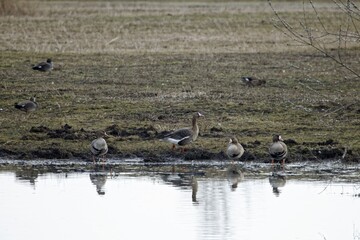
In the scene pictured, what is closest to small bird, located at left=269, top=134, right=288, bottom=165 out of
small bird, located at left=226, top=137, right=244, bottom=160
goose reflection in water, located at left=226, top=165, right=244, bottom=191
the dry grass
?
small bird, located at left=226, top=137, right=244, bottom=160

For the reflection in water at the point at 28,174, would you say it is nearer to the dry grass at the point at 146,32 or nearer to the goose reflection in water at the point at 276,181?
the goose reflection in water at the point at 276,181

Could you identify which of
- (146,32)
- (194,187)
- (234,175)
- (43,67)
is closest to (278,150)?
(234,175)

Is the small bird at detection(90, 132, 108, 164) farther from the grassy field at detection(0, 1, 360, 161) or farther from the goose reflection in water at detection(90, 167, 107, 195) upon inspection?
the grassy field at detection(0, 1, 360, 161)

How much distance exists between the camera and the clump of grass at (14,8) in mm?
41312

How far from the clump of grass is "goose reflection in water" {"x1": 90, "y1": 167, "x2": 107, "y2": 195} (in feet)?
91.8

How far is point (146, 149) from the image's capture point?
15875mm

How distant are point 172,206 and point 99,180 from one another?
2088mm

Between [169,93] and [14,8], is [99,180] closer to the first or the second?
[169,93]

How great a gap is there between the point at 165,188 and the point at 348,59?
13875mm

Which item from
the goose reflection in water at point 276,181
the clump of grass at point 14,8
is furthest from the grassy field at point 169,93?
the clump of grass at point 14,8

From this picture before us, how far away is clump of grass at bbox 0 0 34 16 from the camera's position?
41312mm

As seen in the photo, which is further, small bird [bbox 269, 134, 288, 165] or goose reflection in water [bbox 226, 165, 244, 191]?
small bird [bbox 269, 134, 288, 165]

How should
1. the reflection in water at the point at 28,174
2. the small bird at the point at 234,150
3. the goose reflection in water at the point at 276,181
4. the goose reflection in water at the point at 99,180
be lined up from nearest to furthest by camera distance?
the goose reflection in water at the point at 276,181, the goose reflection in water at the point at 99,180, the reflection in water at the point at 28,174, the small bird at the point at 234,150

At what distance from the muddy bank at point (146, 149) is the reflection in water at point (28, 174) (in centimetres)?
A: 87
